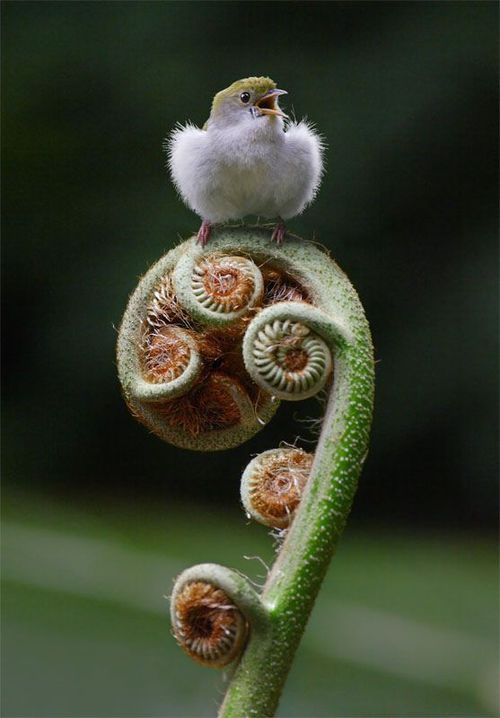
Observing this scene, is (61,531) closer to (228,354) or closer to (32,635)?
(32,635)

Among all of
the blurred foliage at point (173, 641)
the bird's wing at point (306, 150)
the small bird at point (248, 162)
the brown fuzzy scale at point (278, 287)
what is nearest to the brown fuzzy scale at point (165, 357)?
the brown fuzzy scale at point (278, 287)

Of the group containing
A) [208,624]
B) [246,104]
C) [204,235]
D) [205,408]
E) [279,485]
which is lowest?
[208,624]

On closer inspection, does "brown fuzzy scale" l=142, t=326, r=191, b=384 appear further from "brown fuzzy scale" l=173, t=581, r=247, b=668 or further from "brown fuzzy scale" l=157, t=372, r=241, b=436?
"brown fuzzy scale" l=173, t=581, r=247, b=668

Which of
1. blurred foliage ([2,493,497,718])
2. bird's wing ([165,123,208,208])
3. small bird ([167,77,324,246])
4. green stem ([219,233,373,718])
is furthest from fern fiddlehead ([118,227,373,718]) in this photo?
blurred foliage ([2,493,497,718])

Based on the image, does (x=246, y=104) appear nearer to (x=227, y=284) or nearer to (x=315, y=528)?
(x=227, y=284)

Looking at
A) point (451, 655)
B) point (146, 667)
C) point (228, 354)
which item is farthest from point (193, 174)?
point (451, 655)

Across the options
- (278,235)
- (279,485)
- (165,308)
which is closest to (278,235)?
(278,235)
